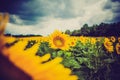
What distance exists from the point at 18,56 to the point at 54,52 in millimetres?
1041

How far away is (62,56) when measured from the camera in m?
1.31

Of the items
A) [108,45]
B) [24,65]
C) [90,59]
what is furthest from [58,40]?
[24,65]

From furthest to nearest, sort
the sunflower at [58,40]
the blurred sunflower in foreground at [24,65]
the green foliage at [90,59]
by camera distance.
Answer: the green foliage at [90,59] → the sunflower at [58,40] → the blurred sunflower in foreground at [24,65]

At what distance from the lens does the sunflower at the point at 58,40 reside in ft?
3.89

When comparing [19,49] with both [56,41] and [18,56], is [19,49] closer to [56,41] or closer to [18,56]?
[18,56]

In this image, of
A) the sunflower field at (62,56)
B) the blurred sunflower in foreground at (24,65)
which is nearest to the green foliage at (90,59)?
the sunflower field at (62,56)

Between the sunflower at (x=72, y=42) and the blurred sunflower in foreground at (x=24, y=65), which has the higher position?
the blurred sunflower in foreground at (x=24, y=65)

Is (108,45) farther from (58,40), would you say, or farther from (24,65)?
(24,65)

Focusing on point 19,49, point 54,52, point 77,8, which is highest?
point 77,8

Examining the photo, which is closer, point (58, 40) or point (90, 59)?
point (58, 40)

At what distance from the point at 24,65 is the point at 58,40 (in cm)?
104

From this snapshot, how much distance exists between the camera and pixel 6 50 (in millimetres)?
170

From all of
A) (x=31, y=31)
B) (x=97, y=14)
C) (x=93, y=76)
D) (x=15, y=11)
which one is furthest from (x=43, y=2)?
(x=93, y=76)

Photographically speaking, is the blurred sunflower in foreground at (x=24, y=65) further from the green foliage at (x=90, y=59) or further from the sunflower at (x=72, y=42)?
the sunflower at (x=72, y=42)
